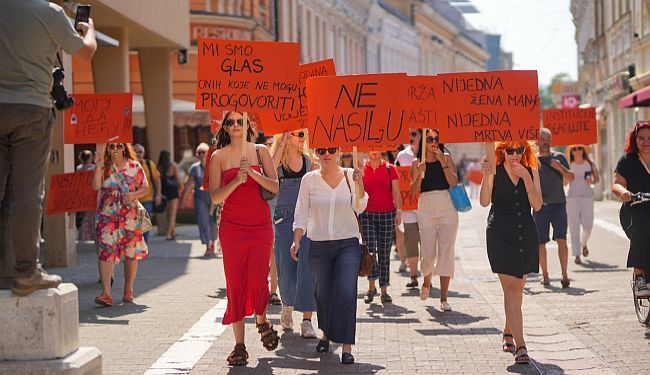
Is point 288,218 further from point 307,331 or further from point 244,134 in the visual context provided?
point 244,134

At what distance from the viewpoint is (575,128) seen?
16.9m

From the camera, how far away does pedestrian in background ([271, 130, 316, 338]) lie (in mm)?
10133

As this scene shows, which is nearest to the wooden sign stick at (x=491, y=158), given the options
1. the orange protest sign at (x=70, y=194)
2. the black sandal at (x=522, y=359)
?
the black sandal at (x=522, y=359)

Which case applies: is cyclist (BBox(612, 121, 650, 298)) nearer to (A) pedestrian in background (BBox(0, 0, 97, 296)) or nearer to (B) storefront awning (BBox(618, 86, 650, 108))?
(A) pedestrian in background (BBox(0, 0, 97, 296))

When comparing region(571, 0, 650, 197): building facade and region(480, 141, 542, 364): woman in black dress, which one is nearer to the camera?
region(480, 141, 542, 364): woman in black dress

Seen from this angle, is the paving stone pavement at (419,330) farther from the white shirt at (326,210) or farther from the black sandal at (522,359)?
the white shirt at (326,210)

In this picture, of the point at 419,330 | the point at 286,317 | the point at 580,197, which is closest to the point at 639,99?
the point at 580,197

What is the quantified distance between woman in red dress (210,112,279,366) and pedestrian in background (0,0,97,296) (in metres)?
2.21

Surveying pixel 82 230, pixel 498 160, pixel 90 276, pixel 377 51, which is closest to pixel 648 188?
pixel 498 160

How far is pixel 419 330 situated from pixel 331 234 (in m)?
1.73

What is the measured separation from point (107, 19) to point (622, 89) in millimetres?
20632

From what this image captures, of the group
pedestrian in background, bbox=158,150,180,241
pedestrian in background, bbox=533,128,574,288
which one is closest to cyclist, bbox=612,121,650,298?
pedestrian in background, bbox=533,128,574,288

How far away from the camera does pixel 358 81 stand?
9.23m

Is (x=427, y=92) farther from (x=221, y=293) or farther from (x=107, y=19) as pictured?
(x=107, y=19)
